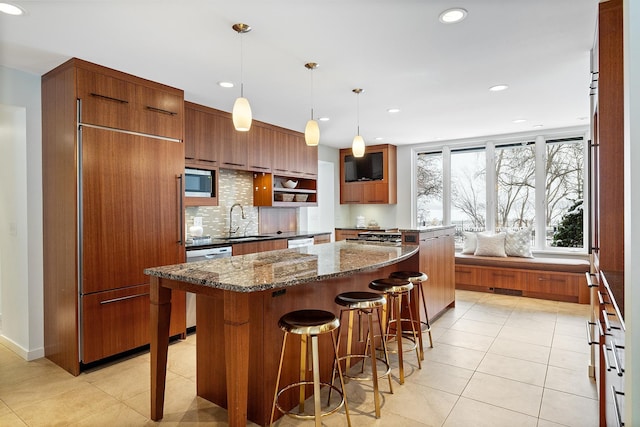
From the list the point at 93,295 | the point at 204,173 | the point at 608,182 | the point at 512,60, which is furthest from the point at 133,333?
the point at 512,60

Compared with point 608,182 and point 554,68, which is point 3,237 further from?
point 554,68

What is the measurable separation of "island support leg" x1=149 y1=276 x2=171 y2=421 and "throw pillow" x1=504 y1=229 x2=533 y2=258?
530 centimetres

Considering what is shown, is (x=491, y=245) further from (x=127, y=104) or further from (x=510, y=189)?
(x=127, y=104)

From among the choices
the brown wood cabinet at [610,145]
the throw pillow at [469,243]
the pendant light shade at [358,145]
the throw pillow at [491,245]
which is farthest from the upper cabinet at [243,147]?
the brown wood cabinet at [610,145]

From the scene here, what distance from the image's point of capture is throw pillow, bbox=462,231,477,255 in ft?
19.8

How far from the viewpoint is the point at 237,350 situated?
5.57 feet

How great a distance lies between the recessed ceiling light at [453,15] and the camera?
2.15 meters

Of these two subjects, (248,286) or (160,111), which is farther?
(160,111)

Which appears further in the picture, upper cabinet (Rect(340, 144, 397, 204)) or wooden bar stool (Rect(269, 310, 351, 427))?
upper cabinet (Rect(340, 144, 397, 204))

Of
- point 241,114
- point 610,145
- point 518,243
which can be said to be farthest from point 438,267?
point 241,114

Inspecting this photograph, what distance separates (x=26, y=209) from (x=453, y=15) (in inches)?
144

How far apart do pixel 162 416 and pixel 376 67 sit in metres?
2.98

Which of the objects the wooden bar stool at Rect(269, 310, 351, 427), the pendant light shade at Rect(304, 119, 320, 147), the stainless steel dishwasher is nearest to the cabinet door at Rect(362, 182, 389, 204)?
the stainless steel dishwasher

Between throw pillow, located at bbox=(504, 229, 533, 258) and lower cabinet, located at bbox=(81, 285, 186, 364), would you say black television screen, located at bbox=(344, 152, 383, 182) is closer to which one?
throw pillow, located at bbox=(504, 229, 533, 258)
